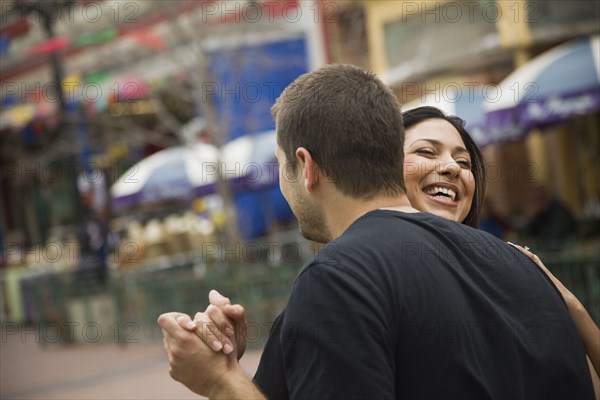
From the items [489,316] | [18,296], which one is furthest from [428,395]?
[18,296]

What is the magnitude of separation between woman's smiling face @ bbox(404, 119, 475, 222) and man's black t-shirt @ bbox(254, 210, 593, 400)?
54cm

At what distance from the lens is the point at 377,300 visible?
6.67 ft

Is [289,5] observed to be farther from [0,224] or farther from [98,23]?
[0,224]

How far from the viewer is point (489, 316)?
224 centimetres

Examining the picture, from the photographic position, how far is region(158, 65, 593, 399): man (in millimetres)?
2025

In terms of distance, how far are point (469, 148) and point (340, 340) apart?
4.40 feet

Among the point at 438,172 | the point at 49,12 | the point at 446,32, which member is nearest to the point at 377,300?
the point at 438,172

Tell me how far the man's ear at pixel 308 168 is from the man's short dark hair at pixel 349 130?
0.01m

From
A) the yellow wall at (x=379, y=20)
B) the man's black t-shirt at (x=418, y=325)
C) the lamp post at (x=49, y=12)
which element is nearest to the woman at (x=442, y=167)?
the man's black t-shirt at (x=418, y=325)

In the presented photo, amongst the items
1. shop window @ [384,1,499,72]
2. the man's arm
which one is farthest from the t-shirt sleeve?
shop window @ [384,1,499,72]

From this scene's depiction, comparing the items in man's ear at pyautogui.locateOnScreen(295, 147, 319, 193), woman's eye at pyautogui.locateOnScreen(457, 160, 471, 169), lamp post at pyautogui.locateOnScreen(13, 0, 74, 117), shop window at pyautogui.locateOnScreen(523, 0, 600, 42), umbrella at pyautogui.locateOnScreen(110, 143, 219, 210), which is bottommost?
umbrella at pyautogui.locateOnScreen(110, 143, 219, 210)

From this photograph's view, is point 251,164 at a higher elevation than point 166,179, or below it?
higher

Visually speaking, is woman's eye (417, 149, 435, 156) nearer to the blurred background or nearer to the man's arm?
the man's arm

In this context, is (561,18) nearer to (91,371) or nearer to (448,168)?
(91,371)
